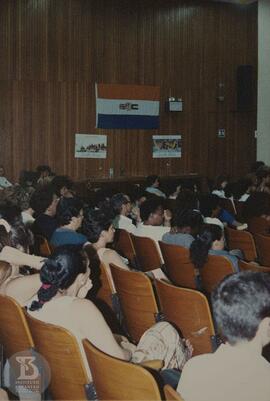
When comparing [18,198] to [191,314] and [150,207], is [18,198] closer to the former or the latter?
[150,207]

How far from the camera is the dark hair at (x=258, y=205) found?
23.2 ft

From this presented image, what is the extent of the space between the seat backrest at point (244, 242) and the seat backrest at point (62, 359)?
356cm

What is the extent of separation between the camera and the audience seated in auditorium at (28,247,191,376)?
2674 millimetres

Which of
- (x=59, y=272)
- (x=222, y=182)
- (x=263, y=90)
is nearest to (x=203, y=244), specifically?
(x=59, y=272)

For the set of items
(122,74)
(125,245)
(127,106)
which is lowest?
(125,245)

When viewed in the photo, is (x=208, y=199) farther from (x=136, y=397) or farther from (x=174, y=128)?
(x=174, y=128)

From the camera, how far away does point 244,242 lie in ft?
19.3

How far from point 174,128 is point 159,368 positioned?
36.6 ft

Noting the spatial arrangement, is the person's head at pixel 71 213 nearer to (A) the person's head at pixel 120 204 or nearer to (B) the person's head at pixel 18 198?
(B) the person's head at pixel 18 198

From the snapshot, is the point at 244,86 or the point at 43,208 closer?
the point at 43,208

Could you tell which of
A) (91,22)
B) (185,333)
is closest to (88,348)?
(185,333)

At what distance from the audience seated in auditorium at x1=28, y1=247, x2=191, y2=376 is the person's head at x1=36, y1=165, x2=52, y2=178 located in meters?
7.94

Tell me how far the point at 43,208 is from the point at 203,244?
2487 mm

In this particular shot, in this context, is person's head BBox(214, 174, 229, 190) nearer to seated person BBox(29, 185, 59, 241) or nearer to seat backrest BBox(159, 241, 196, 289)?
seated person BBox(29, 185, 59, 241)
